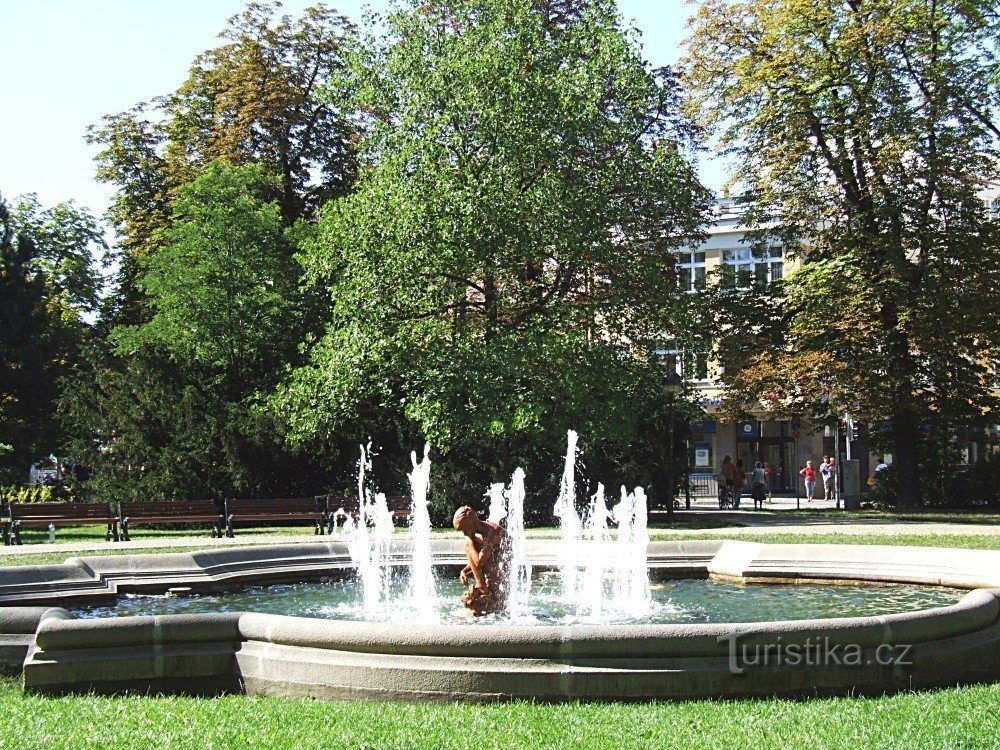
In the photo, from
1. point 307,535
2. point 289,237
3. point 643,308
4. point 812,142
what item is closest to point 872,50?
point 812,142

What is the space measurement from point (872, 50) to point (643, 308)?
9.57 meters

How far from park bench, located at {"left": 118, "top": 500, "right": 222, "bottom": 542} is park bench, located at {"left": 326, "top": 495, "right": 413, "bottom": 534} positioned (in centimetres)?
230

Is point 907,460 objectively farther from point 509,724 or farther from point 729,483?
point 509,724

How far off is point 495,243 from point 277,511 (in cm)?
743

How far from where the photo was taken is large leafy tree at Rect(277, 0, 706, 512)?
2534 cm

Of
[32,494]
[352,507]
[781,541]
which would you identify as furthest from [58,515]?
[781,541]

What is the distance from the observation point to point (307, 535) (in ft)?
78.3

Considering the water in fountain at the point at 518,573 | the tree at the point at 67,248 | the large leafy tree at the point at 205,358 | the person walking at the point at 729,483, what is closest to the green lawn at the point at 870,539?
the water in fountain at the point at 518,573

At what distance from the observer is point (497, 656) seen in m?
7.66

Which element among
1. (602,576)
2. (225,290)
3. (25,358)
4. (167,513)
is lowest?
(602,576)

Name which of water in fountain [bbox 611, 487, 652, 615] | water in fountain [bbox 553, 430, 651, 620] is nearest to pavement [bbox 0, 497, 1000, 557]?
water in fountain [bbox 553, 430, 651, 620]

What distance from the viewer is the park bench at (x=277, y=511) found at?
24.5 meters

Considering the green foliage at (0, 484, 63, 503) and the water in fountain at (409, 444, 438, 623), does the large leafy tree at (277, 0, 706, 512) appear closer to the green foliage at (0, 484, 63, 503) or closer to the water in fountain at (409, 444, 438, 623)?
the water in fountain at (409, 444, 438, 623)

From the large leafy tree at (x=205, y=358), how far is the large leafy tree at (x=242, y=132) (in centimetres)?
343
